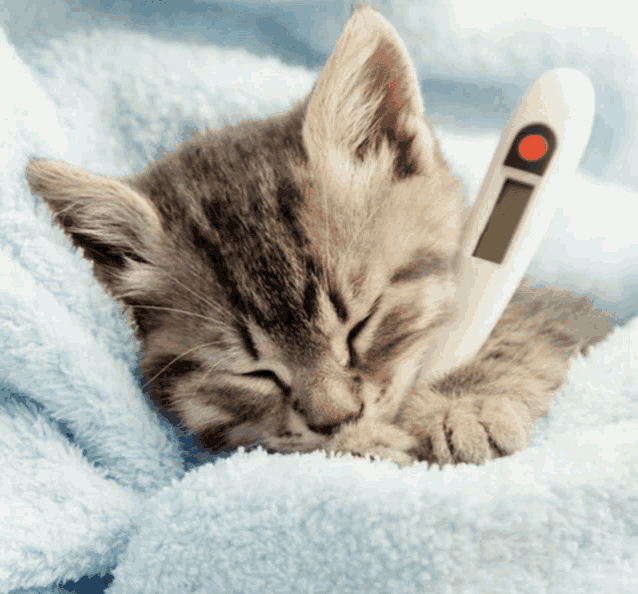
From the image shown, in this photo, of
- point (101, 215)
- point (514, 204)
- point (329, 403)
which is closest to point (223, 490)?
point (329, 403)

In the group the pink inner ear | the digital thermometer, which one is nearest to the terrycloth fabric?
the digital thermometer

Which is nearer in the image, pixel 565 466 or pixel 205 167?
pixel 565 466

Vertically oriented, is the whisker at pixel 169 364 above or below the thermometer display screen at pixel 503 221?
below

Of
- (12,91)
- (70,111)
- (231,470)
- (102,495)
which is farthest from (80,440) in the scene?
(70,111)

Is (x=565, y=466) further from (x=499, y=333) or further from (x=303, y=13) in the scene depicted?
(x=303, y=13)

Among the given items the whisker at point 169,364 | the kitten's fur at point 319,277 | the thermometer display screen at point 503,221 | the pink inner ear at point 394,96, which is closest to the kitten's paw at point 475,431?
the kitten's fur at point 319,277

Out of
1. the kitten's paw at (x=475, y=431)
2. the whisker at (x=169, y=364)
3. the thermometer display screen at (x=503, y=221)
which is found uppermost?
the thermometer display screen at (x=503, y=221)

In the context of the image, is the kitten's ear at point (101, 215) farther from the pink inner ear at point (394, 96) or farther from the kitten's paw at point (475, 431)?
the kitten's paw at point (475, 431)
